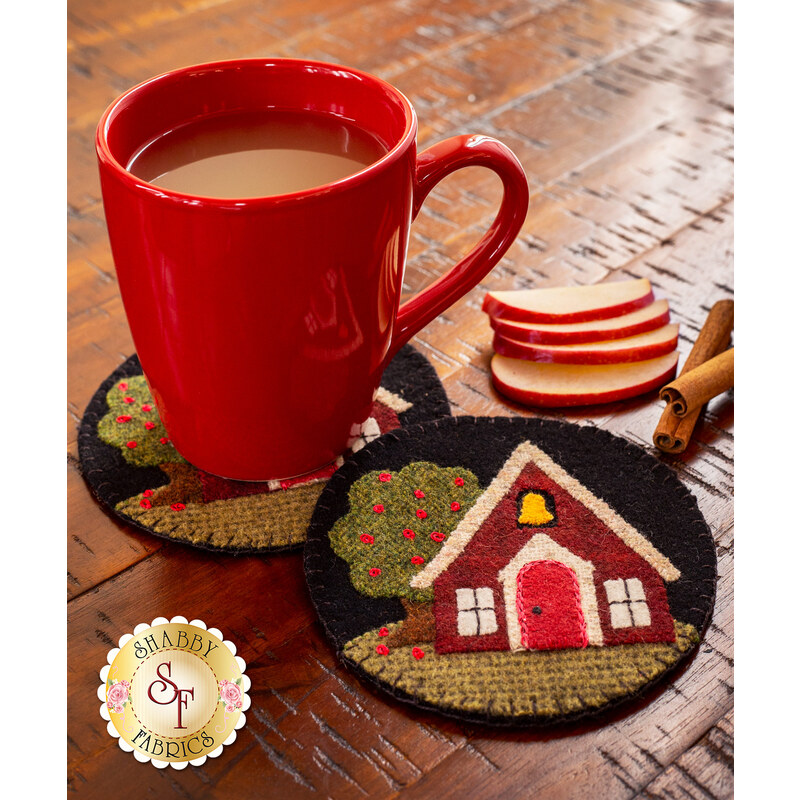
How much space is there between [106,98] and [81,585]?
0.68 metres

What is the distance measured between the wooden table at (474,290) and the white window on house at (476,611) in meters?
0.06

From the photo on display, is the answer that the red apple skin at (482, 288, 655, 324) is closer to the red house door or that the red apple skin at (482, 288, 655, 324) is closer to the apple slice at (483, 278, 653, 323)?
the apple slice at (483, 278, 653, 323)

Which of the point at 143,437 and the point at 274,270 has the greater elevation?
the point at 274,270

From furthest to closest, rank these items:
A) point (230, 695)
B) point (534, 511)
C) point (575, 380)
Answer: point (575, 380)
point (534, 511)
point (230, 695)

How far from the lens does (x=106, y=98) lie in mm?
1085

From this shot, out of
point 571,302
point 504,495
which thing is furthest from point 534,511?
point 571,302

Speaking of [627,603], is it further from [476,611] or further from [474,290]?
[474,290]

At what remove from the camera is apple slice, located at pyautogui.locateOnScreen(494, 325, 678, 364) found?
2.47 ft

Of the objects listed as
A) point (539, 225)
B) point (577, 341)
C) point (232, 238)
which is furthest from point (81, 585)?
point (539, 225)

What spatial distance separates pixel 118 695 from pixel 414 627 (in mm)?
179

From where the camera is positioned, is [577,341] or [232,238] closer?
[232,238]

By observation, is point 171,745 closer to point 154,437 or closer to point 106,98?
point 154,437

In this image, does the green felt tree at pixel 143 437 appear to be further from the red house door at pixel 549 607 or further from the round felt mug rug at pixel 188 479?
the red house door at pixel 549 607

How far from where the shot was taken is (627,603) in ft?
1.92
